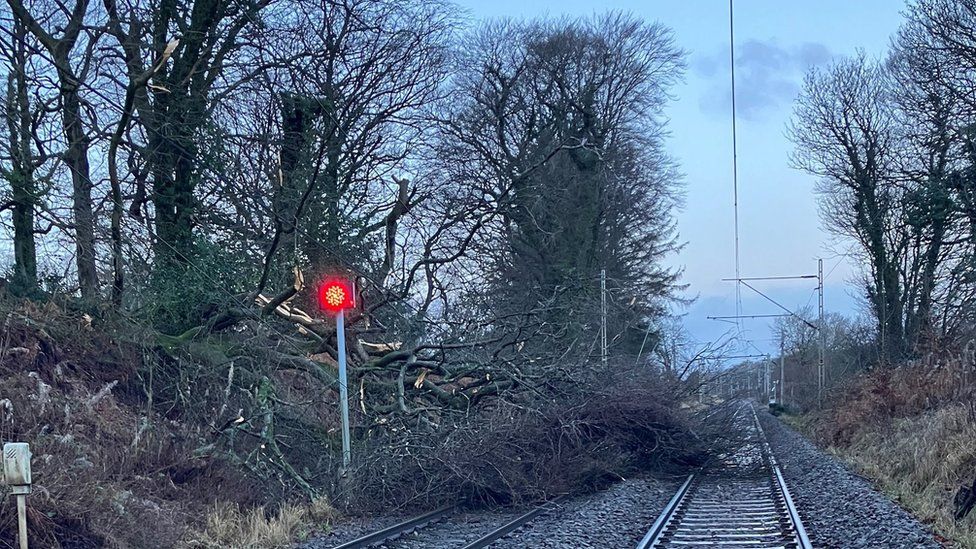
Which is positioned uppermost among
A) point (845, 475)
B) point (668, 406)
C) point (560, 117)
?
point (560, 117)

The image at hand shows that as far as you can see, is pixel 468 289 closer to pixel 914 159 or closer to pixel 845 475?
pixel 845 475

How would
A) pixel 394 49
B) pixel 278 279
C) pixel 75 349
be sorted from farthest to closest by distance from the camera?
pixel 394 49, pixel 278 279, pixel 75 349

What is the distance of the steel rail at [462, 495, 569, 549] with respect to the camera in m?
11.1

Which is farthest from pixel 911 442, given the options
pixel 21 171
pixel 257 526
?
pixel 21 171

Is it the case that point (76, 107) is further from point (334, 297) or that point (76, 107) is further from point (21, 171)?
point (334, 297)

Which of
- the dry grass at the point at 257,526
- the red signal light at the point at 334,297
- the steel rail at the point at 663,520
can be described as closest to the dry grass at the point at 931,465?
the steel rail at the point at 663,520

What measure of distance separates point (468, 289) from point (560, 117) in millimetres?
12945

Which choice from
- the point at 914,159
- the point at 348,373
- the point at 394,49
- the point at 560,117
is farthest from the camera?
the point at 560,117

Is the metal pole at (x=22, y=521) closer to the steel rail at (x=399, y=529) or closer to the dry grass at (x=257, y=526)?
the dry grass at (x=257, y=526)

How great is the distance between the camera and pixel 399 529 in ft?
40.0

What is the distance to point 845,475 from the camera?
19.1 m

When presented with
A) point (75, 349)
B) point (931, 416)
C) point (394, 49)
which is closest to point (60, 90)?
point (75, 349)

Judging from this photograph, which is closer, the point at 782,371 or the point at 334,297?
the point at 334,297

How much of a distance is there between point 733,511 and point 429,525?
4988 mm
